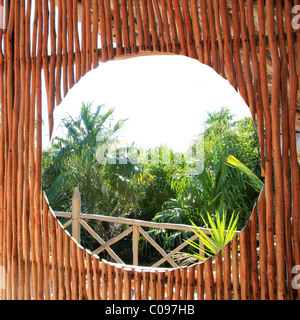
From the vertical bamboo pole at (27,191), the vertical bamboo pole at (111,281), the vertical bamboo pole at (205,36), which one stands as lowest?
the vertical bamboo pole at (111,281)

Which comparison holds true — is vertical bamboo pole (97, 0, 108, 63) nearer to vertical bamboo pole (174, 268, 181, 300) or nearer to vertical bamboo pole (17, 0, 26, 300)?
vertical bamboo pole (17, 0, 26, 300)

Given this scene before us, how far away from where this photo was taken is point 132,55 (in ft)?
5.91

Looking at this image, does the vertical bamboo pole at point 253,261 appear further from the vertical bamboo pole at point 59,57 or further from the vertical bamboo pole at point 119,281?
the vertical bamboo pole at point 59,57

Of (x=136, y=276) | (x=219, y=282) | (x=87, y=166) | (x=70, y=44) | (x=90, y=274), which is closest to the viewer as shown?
(x=219, y=282)

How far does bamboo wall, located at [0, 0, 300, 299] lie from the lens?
57.9 inches

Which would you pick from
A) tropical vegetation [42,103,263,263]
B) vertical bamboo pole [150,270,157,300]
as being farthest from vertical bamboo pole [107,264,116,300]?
tropical vegetation [42,103,263,263]

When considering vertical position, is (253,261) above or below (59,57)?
below

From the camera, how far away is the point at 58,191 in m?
7.76

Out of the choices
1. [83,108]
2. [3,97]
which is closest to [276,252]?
[3,97]

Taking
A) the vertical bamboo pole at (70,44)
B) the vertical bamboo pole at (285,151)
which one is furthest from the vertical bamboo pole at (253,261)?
the vertical bamboo pole at (70,44)

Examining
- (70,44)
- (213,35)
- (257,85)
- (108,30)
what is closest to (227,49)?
(213,35)

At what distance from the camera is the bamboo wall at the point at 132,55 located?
57.9 inches

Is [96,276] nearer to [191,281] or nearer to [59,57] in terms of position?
[191,281]

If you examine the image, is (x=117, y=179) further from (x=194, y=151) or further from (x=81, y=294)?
(x=81, y=294)
